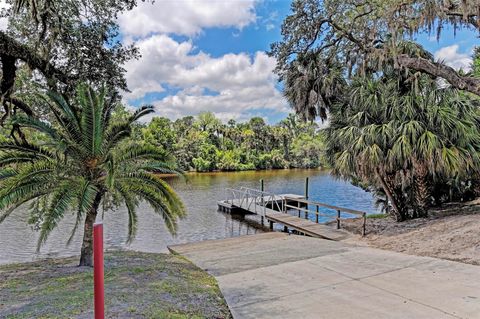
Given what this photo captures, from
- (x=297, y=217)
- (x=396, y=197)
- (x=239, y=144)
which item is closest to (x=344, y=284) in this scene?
(x=396, y=197)

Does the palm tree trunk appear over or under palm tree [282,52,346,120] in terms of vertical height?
under

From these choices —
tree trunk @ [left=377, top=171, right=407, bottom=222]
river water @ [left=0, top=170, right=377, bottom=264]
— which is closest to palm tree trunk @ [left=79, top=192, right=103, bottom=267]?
river water @ [left=0, top=170, right=377, bottom=264]

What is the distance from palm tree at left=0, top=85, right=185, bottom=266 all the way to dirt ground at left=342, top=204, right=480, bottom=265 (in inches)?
228

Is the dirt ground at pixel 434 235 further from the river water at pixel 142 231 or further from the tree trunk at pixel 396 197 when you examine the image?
the river water at pixel 142 231

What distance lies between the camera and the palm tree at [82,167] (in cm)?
683

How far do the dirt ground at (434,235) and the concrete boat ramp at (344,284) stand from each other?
2.07 feet

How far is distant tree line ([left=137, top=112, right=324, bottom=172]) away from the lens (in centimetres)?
5759

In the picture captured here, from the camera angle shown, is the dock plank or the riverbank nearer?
the riverbank

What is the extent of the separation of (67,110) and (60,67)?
1498 mm

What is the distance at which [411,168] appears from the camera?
11.0 metres

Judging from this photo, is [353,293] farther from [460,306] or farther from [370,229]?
[370,229]

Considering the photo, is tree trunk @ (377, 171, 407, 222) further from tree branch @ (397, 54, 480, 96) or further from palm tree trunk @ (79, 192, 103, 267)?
palm tree trunk @ (79, 192, 103, 267)

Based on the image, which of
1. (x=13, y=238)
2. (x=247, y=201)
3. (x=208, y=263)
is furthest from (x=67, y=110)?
(x=247, y=201)

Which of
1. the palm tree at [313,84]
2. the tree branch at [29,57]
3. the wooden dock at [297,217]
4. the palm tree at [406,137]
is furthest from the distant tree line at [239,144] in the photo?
the tree branch at [29,57]
